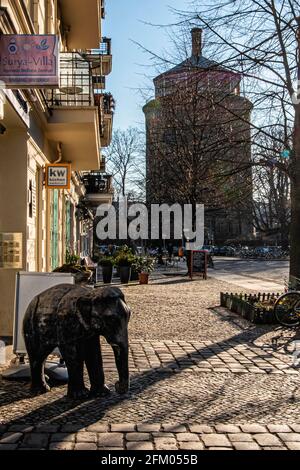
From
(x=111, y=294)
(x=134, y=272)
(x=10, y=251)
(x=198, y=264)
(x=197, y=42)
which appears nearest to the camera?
(x=111, y=294)

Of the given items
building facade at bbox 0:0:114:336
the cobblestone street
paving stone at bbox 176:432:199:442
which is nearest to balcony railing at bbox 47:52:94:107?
building facade at bbox 0:0:114:336

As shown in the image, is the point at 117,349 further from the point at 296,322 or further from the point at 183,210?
the point at 183,210

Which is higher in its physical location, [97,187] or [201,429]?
[97,187]

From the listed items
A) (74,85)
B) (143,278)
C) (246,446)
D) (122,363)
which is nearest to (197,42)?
(74,85)

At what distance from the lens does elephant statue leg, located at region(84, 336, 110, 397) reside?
521cm

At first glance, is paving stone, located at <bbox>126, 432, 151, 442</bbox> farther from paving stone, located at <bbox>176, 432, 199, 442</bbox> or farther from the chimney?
the chimney

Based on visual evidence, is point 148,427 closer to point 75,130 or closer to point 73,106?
point 73,106

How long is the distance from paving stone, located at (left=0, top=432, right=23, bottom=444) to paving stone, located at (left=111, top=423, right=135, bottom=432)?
725 millimetres

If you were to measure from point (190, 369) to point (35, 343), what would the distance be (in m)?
2.15

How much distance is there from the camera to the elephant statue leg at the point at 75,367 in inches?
196

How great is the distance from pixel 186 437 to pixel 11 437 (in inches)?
52.3

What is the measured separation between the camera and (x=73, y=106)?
11141 mm

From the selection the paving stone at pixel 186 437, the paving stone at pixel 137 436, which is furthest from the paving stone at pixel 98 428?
the paving stone at pixel 186 437
